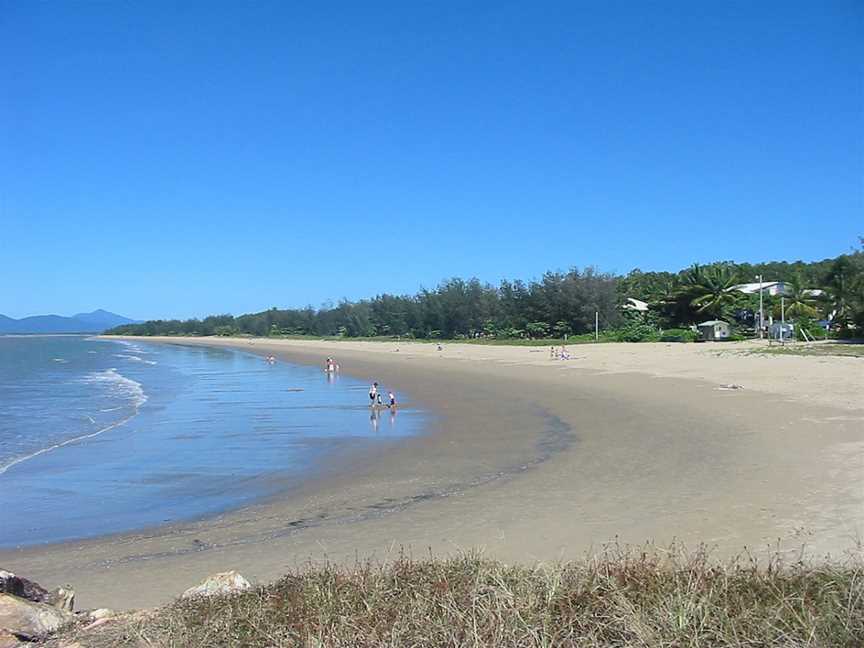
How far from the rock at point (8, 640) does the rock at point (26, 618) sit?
0.05 m

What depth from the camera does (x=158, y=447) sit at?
55.7 feet

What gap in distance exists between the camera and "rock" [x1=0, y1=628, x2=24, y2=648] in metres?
3.90

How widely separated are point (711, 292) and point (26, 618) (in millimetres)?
56317

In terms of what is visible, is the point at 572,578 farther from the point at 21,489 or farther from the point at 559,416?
the point at 559,416

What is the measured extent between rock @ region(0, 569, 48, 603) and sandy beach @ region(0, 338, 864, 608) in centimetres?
166

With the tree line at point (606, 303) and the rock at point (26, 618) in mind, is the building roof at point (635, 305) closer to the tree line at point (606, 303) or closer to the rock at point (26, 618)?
the tree line at point (606, 303)

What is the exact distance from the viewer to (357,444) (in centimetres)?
1677

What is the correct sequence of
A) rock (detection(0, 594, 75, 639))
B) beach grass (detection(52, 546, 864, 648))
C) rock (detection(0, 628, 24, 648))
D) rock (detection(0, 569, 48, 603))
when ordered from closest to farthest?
beach grass (detection(52, 546, 864, 648)) < rock (detection(0, 628, 24, 648)) < rock (detection(0, 594, 75, 639)) < rock (detection(0, 569, 48, 603))

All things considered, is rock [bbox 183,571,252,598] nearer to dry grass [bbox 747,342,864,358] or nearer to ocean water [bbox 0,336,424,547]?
ocean water [bbox 0,336,424,547]

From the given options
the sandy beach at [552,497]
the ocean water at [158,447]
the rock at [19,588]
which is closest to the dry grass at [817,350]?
the sandy beach at [552,497]

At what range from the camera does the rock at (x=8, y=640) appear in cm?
390

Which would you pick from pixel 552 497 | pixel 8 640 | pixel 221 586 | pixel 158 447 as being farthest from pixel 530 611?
pixel 158 447

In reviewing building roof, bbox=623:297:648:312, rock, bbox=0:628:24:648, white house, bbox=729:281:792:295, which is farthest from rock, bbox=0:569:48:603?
building roof, bbox=623:297:648:312

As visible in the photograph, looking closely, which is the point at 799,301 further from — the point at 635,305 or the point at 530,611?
the point at 530,611
